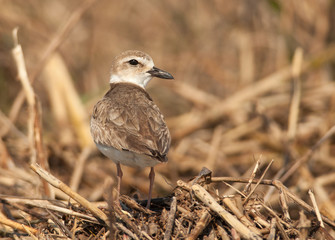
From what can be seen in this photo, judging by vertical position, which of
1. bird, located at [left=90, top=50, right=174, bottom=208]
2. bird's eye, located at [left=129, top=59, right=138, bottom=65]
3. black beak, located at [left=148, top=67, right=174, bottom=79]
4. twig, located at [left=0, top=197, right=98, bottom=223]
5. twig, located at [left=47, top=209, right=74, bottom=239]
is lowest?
twig, located at [left=47, top=209, right=74, bottom=239]

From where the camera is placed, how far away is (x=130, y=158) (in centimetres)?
514

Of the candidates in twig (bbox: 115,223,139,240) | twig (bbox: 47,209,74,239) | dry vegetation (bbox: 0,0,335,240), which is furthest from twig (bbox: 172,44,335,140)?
twig (bbox: 115,223,139,240)

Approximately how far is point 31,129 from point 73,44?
6152 millimetres

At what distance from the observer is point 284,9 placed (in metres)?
10.1

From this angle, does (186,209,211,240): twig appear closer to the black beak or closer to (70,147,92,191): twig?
the black beak

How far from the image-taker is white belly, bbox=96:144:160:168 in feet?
16.5

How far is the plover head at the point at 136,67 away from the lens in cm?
656

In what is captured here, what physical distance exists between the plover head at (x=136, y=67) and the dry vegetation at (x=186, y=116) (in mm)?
1097

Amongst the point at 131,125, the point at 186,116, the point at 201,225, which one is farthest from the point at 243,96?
the point at 201,225

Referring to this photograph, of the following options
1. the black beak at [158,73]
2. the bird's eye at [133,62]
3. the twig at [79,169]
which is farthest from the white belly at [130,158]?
the twig at [79,169]

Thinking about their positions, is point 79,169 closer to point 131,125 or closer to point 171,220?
point 131,125

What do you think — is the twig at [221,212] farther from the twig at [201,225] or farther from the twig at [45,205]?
the twig at [45,205]

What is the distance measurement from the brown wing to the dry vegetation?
0.48 meters

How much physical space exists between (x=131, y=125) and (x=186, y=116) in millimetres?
4526
